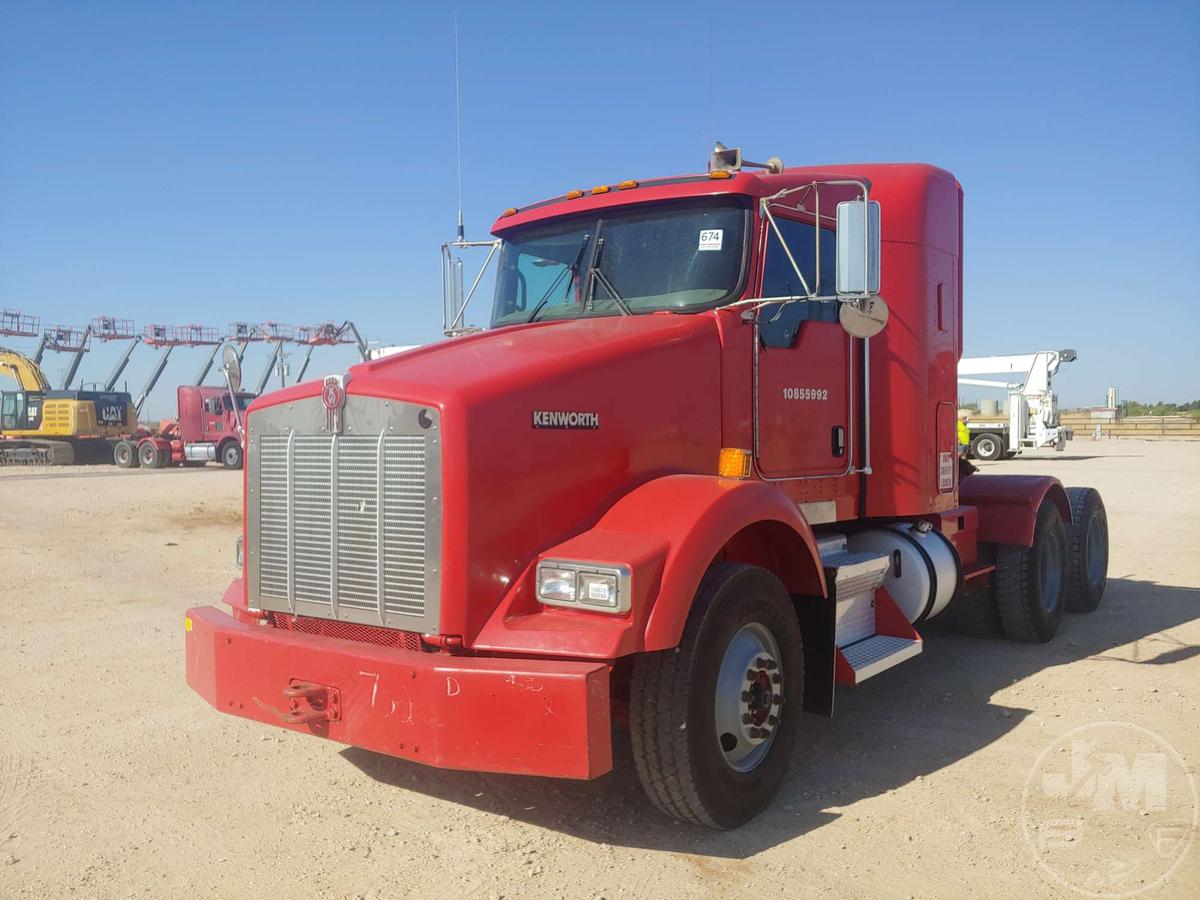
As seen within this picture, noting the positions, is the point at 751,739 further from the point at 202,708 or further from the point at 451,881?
the point at 202,708

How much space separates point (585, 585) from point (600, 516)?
1.58 feet

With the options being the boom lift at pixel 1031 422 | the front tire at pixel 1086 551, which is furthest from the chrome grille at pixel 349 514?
the boom lift at pixel 1031 422

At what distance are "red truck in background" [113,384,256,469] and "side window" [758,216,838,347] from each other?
28542mm

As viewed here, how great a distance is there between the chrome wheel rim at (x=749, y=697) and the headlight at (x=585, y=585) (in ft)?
2.35

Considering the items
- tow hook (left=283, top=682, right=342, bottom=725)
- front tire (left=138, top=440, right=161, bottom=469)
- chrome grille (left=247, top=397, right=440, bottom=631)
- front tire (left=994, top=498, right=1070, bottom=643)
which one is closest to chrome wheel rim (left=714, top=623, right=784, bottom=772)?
chrome grille (left=247, top=397, right=440, bottom=631)

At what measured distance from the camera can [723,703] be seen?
4043mm

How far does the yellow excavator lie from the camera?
36812 millimetres

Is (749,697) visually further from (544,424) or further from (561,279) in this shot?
(561,279)

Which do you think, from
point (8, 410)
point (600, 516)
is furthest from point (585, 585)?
point (8, 410)

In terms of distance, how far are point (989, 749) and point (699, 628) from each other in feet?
7.13

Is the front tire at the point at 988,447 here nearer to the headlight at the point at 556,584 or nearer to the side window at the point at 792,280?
the side window at the point at 792,280

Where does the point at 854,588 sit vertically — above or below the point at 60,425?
below

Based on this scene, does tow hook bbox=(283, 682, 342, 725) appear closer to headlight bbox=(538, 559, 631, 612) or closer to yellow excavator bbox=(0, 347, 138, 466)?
headlight bbox=(538, 559, 631, 612)

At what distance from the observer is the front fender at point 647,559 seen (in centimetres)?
349
